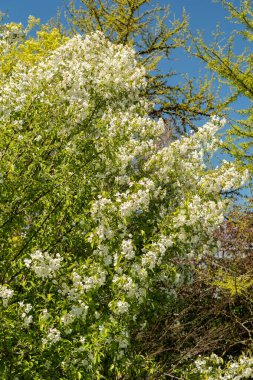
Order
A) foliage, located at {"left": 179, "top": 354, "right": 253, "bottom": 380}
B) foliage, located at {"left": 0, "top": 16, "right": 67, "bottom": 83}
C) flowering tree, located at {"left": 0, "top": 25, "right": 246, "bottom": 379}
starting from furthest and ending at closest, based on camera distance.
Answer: foliage, located at {"left": 0, "top": 16, "right": 67, "bottom": 83}
foliage, located at {"left": 179, "top": 354, "right": 253, "bottom": 380}
flowering tree, located at {"left": 0, "top": 25, "right": 246, "bottom": 379}

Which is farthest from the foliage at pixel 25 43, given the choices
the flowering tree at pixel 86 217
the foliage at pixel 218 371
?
the foliage at pixel 218 371

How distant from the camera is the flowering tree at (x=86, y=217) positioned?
16.4ft

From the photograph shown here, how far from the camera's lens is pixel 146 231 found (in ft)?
20.1

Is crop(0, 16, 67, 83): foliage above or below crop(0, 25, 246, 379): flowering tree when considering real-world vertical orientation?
above

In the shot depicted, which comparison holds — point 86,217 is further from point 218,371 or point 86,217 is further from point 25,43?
point 25,43

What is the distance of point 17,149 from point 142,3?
12.4 m

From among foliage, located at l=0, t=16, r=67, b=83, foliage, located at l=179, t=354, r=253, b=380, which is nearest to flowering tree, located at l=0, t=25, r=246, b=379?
foliage, located at l=179, t=354, r=253, b=380

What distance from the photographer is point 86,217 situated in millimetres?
5969

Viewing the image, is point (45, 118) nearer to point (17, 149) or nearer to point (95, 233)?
point (17, 149)

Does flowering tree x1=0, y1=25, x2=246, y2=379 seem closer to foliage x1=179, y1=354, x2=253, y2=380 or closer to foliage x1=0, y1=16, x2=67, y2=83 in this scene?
foliage x1=179, y1=354, x2=253, y2=380

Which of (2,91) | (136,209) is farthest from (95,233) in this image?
(2,91)

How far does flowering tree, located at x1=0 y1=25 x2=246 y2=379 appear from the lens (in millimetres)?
4988

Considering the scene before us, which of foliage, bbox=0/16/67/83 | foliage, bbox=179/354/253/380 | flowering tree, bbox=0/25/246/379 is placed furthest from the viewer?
foliage, bbox=0/16/67/83

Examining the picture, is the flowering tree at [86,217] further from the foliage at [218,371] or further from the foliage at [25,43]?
the foliage at [25,43]
